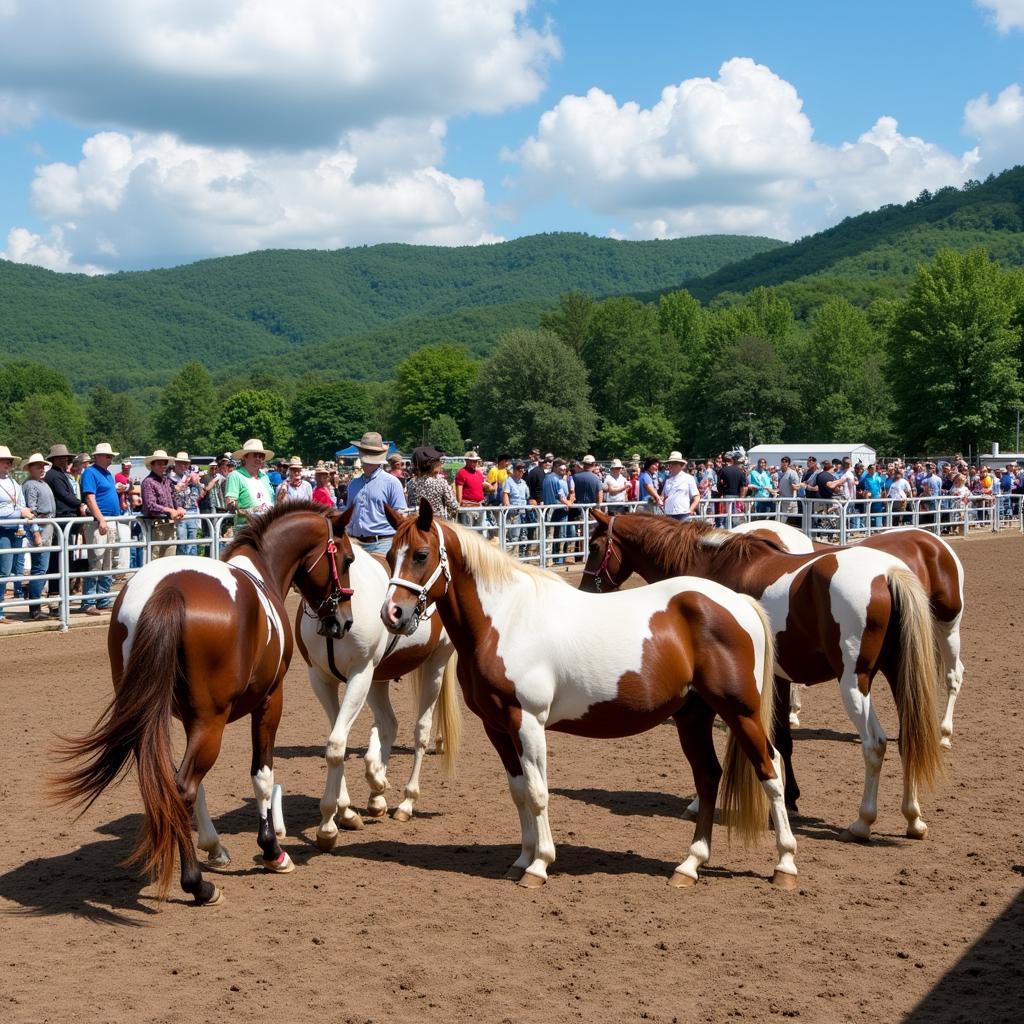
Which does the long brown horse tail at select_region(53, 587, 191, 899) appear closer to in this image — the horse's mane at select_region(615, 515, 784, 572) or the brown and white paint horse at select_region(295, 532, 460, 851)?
the brown and white paint horse at select_region(295, 532, 460, 851)

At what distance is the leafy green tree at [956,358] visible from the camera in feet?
195

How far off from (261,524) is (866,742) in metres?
3.53

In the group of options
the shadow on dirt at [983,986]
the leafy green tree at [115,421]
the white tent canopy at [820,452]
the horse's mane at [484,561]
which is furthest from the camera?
the leafy green tree at [115,421]

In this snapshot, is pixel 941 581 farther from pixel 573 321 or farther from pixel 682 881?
pixel 573 321

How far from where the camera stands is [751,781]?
5504 mm

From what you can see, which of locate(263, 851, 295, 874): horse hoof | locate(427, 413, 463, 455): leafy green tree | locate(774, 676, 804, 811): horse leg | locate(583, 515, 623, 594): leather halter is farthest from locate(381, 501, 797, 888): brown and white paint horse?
locate(427, 413, 463, 455): leafy green tree

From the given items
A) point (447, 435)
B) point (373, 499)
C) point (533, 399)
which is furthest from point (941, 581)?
point (447, 435)

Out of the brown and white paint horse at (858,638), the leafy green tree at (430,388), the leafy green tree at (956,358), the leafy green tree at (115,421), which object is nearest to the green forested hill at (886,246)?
the leafy green tree at (430,388)

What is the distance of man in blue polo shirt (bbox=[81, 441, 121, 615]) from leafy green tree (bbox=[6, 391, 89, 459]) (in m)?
84.3

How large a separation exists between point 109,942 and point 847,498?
21499mm

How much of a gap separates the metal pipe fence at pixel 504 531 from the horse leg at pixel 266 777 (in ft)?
4.59

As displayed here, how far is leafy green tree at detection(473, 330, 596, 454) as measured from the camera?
276 feet

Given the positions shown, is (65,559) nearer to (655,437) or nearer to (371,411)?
(655,437)

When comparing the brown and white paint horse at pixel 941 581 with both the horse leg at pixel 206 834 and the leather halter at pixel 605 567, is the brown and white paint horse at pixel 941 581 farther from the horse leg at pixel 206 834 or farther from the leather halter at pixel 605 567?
the horse leg at pixel 206 834
